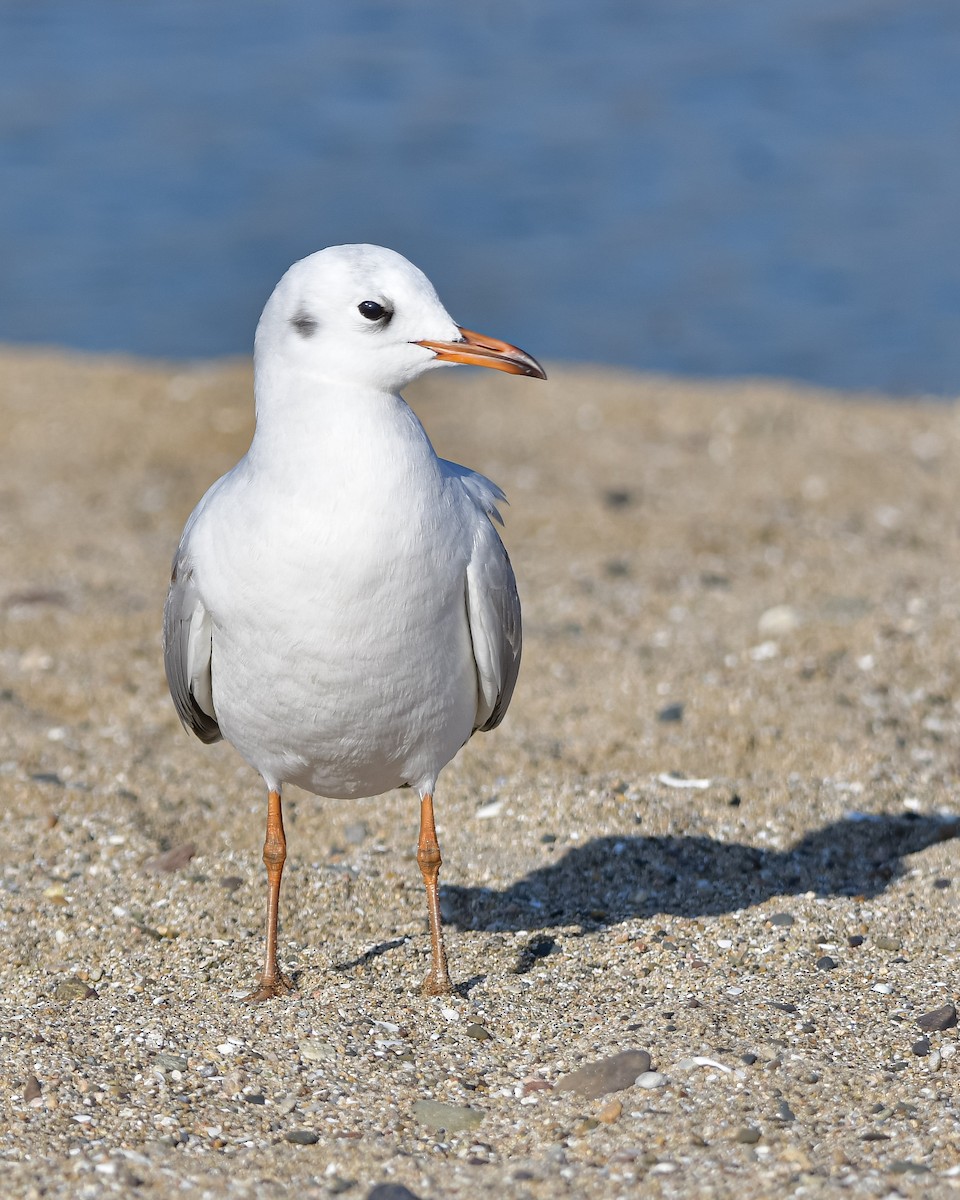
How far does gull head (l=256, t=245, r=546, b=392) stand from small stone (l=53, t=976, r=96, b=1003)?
5.75 feet

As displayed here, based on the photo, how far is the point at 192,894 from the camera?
4918mm

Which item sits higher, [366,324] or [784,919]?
[366,324]

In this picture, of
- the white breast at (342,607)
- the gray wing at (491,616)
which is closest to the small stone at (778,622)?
the gray wing at (491,616)

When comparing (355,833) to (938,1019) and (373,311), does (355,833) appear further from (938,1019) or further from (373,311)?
(373,311)

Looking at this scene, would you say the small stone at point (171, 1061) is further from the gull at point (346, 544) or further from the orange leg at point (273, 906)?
the gull at point (346, 544)

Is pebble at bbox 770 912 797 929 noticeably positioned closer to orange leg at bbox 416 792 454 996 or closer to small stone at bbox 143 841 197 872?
orange leg at bbox 416 792 454 996

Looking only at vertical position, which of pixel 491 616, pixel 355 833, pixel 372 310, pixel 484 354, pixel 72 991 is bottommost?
pixel 355 833

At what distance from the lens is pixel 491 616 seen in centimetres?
409

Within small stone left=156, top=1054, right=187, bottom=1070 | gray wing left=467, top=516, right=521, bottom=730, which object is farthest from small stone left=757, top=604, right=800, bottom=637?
small stone left=156, top=1054, right=187, bottom=1070

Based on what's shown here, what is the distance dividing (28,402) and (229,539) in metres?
7.70

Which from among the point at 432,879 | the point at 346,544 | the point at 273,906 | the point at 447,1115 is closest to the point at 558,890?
the point at 432,879

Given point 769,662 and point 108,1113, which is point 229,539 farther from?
point 769,662

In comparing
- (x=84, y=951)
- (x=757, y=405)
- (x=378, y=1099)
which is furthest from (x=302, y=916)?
(x=757, y=405)

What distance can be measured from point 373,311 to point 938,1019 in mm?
2132
